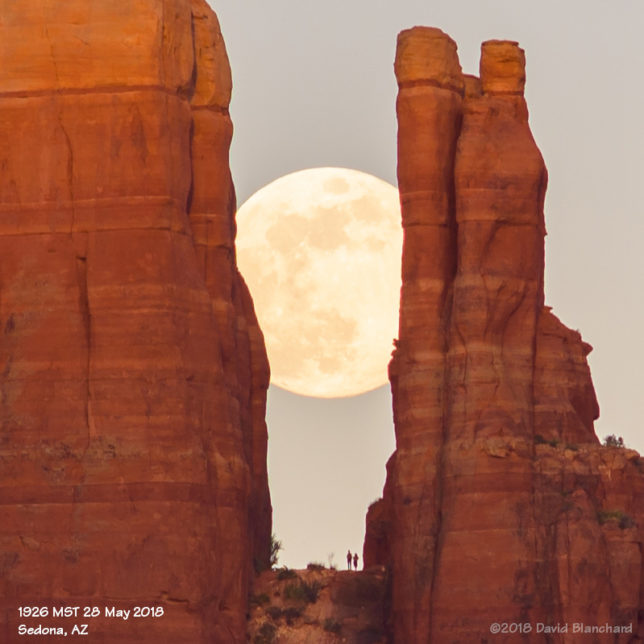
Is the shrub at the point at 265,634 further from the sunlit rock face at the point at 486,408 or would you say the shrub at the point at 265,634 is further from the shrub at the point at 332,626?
the sunlit rock face at the point at 486,408

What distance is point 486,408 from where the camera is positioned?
494ft

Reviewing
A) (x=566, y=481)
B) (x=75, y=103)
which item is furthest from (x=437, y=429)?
(x=75, y=103)

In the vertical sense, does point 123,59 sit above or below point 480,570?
above

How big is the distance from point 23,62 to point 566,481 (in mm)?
18588

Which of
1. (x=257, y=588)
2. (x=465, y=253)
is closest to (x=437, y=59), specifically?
(x=465, y=253)

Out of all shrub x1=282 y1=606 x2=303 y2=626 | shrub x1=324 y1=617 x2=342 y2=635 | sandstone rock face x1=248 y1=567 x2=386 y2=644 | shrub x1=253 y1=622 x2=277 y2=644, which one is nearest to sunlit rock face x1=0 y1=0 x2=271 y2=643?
shrub x1=253 y1=622 x2=277 y2=644

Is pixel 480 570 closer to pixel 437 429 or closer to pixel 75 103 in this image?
pixel 437 429

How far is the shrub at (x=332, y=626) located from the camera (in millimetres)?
153875

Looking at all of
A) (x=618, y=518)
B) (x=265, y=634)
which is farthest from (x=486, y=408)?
(x=265, y=634)

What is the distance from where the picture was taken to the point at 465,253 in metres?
151

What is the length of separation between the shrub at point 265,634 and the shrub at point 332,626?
2113 mm

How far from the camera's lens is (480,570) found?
149 metres

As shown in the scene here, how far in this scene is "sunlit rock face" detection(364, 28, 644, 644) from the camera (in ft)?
490

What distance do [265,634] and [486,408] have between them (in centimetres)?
883
